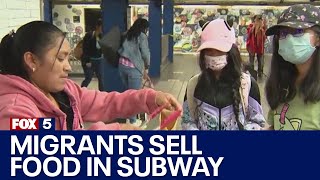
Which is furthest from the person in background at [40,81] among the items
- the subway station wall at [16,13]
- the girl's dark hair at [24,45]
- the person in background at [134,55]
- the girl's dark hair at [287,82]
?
the person in background at [134,55]

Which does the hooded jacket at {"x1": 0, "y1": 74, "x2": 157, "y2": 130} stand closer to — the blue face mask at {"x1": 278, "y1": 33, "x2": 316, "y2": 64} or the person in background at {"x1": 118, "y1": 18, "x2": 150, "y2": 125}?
the blue face mask at {"x1": 278, "y1": 33, "x2": 316, "y2": 64}

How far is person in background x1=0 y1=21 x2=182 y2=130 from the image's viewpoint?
142 cm

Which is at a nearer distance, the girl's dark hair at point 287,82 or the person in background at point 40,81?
the person in background at point 40,81

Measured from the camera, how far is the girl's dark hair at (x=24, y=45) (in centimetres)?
148

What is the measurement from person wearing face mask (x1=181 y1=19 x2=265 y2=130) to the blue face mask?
0.79ft

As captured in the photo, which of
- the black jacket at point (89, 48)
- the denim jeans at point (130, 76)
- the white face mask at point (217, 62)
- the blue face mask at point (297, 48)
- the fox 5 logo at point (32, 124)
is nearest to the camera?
the fox 5 logo at point (32, 124)

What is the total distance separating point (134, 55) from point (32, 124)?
4.48 m

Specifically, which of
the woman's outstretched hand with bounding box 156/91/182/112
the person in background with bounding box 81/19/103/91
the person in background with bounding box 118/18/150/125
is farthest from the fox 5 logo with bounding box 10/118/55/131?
the person in background with bounding box 81/19/103/91

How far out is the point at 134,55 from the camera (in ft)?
19.2

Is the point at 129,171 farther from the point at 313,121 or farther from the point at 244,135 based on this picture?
the point at 313,121

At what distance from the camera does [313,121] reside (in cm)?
200

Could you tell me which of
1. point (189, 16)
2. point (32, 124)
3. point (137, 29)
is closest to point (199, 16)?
point (189, 16)

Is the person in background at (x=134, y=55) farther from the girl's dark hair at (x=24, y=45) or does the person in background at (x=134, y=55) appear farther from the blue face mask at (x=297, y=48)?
the girl's dark hair at (x=24, y=45)

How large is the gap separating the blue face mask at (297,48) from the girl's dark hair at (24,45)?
1067 mm
